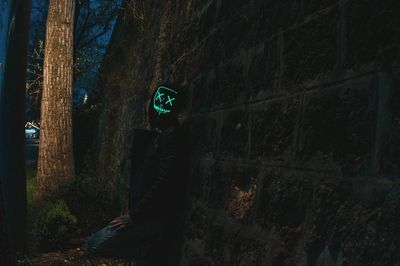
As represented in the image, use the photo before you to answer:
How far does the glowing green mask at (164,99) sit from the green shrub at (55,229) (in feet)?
11.2

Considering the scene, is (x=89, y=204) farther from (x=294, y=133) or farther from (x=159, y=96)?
(x=294, y=133)

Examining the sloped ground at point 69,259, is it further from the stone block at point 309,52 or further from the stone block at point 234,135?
the stone block at point 309,52

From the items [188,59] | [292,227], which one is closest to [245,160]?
[292,227]

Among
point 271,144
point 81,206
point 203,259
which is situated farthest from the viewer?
point 81,206

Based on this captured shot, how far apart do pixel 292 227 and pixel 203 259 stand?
1319 mm

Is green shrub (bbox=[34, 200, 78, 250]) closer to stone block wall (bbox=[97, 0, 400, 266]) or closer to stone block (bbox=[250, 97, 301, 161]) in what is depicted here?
stone block wall (bbox=[97, 0, 400, 266])

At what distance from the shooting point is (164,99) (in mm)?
4266

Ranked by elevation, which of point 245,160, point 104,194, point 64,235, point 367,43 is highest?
point 367,43

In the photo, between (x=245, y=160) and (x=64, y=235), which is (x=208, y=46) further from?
(x=64, y=235)

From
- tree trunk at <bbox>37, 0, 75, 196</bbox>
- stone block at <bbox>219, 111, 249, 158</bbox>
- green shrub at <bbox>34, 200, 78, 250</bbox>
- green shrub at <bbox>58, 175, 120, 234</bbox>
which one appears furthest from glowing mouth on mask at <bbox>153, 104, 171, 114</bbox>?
tree trunk at <bbox>37, 0, 75, 196</bbox>

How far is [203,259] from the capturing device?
3.68 meters

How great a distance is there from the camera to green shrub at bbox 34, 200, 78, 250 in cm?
704

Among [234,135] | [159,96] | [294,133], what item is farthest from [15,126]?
[294,133]

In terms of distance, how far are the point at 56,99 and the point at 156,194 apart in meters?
5.53
